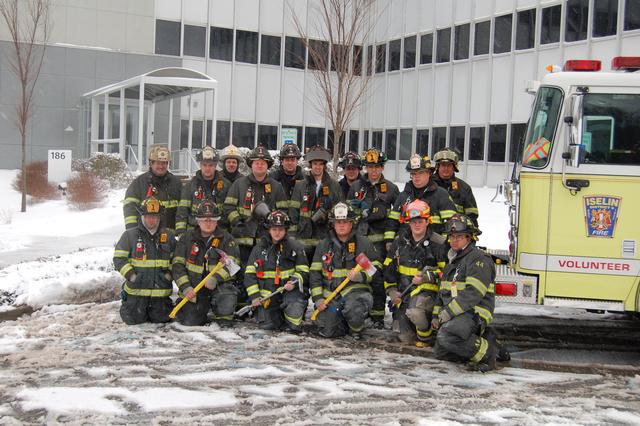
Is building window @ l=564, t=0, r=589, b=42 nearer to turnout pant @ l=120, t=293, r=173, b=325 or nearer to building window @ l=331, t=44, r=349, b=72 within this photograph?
building window @ l=331, t=44, r=349, b=72

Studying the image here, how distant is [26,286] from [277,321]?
3.48m

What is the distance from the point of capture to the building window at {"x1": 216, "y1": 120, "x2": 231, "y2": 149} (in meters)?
28.6

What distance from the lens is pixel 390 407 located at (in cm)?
528

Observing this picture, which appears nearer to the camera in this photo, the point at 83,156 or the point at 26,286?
the point at 26,286

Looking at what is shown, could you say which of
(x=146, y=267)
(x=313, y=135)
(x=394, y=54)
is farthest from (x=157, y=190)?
(x=313, y=135)

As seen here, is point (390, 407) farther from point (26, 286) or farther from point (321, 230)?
point (26, 286)

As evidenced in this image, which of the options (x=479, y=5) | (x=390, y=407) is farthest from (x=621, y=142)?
(x=479, y=5)

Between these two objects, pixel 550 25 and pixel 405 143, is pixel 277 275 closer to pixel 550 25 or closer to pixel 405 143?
pixel 550 25

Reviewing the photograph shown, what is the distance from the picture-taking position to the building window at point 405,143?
28.0 meters

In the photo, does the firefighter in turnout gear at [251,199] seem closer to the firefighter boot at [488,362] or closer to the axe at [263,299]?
the axe at [263,299]

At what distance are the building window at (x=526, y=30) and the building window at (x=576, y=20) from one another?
131cm

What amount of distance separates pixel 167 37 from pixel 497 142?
43.1 feet

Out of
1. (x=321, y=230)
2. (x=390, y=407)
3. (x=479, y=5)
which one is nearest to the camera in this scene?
(x=390, y=407)

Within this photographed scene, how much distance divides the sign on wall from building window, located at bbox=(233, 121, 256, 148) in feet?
29.9
